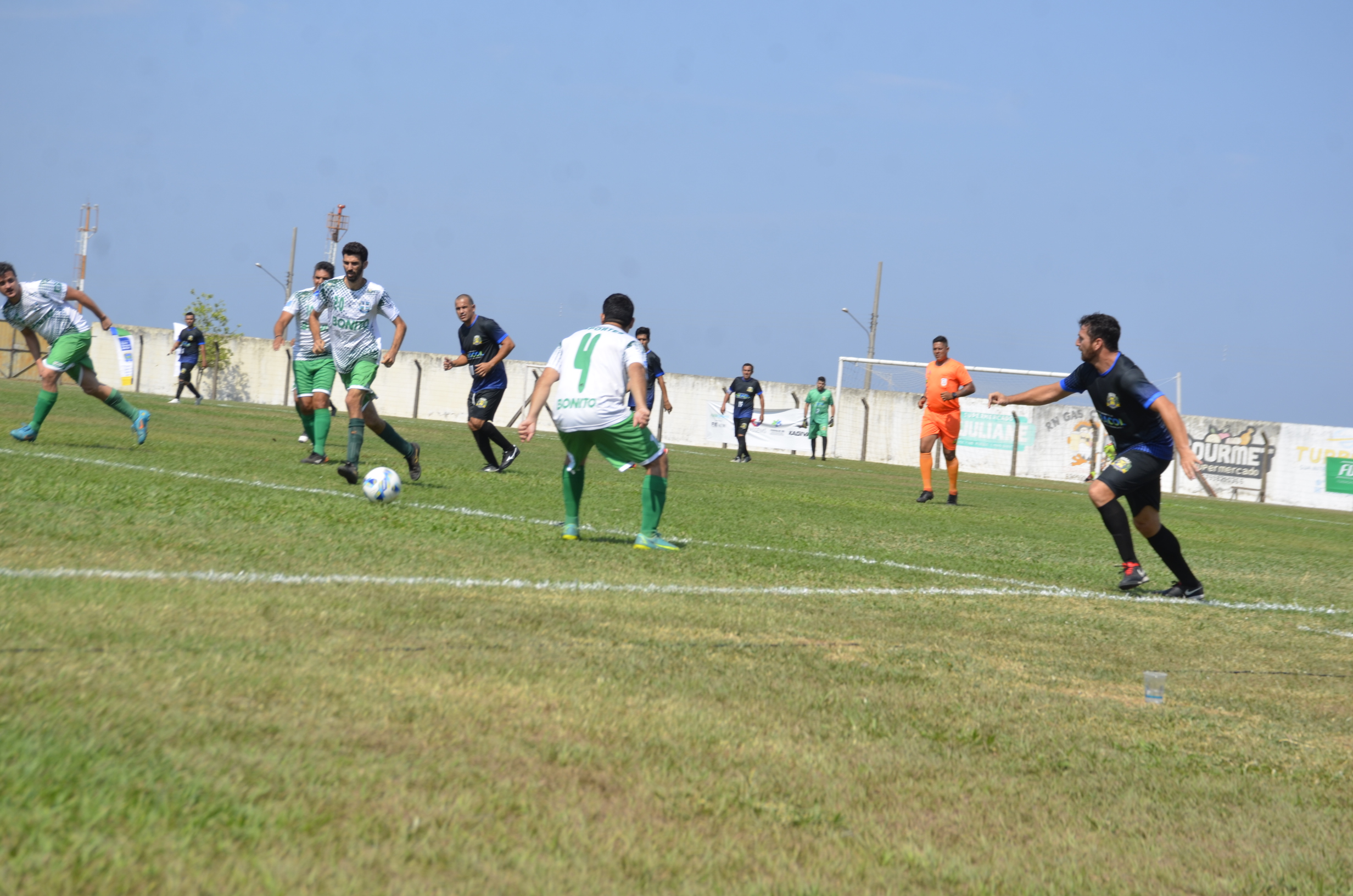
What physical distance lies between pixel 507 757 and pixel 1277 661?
13.4 ft

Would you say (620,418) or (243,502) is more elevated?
(620,418)

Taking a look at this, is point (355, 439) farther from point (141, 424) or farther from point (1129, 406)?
point (1129, 406)

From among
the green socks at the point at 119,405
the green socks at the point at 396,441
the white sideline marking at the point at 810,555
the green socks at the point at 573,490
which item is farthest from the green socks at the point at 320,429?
the green socks at the point at 573,490

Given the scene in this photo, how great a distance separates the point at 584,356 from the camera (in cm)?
778

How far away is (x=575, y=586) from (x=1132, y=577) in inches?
155

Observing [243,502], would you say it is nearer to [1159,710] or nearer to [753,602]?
[753,602]

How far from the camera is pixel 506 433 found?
31219mm

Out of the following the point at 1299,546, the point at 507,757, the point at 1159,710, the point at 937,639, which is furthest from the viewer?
the point at 1299,546

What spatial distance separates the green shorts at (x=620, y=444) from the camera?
25.5ft

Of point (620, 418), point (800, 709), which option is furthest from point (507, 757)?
point (620, 418)

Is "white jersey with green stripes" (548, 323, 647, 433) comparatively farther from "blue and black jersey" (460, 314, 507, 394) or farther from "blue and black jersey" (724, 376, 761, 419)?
"blue and black jersey" (724, 376, 761, 419)

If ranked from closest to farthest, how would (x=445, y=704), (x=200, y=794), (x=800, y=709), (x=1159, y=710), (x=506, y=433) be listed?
1. (x=200, y=794)
2. (x=445, y=704)
3. (x=800, y=709)
4. (x=1159, y=710)
5. (x=506, y=433)

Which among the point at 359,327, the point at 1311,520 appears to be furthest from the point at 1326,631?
the point at 1311,520

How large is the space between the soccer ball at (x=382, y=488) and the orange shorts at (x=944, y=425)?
28.3 ft
